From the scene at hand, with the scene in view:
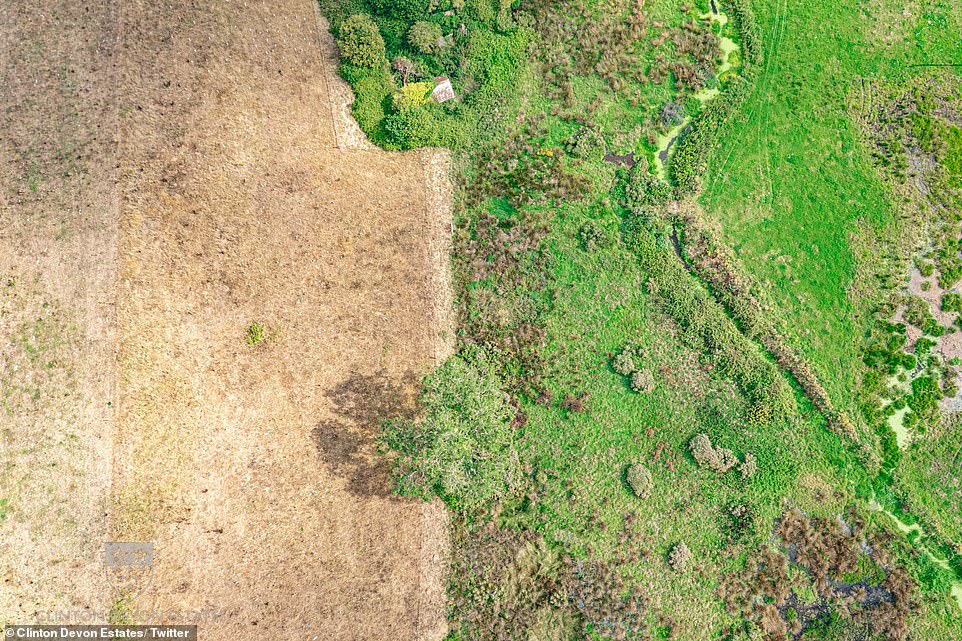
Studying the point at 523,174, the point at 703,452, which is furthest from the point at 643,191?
the point at 703,452

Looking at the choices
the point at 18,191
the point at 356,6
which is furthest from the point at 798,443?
the point at 18,191

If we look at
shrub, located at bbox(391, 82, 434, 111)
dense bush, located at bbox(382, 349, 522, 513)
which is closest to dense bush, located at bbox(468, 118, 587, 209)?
shrub, located at bbox(391, 82, 434, 111)

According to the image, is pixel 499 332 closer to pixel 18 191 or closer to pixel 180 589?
pixel 180 589

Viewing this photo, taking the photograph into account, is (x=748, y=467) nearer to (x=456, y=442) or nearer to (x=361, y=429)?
(x=456, y=442)

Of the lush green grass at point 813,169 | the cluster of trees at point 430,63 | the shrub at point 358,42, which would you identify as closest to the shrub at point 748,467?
the lush green grass at point 813,169

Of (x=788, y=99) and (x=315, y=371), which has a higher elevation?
(x=788, y=99)

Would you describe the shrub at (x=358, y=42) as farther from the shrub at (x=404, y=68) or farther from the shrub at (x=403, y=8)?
the shrub at (x=403, y=8)
